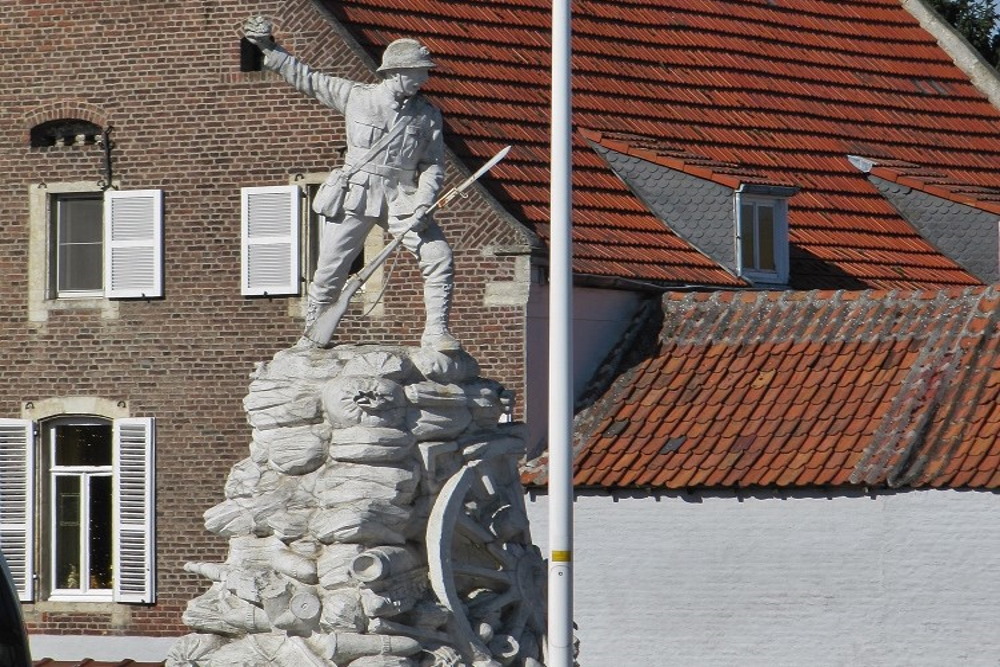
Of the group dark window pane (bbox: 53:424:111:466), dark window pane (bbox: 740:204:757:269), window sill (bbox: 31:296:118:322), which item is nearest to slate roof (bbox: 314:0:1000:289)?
dark window pane (bbox: 740:204:757:269)

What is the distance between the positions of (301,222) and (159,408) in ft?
7.04

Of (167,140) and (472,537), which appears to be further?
(167,140)

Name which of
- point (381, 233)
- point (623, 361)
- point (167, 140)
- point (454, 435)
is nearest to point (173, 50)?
point (167, 140)

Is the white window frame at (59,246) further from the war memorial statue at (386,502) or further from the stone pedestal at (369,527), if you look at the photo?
the stone pedestal at (369,527)

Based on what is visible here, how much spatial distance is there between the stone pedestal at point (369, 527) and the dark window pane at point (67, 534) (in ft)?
30.0

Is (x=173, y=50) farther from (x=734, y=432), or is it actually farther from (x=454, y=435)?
(x=454, y=435)

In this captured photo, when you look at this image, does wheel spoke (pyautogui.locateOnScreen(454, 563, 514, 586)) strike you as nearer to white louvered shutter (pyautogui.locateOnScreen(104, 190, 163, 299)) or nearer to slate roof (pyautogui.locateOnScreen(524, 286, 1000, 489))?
slate roof (pyautogui.locateOnScreen(524, 286, 1000, 489))

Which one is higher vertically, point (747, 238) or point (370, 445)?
point (747, 238)

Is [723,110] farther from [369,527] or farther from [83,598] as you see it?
[369,527]

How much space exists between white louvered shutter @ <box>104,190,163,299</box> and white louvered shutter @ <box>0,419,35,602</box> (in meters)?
1.54

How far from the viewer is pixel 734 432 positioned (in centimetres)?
2259

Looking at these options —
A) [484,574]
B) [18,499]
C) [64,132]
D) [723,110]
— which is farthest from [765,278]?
[484,574]

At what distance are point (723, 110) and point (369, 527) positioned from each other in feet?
42.7

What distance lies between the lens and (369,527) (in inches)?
610
